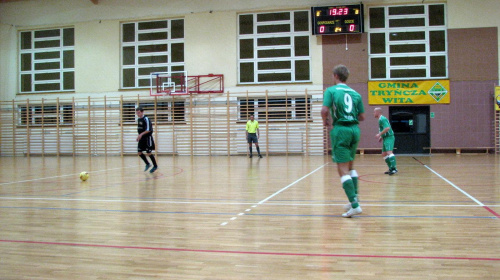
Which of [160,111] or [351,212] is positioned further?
[160,111]

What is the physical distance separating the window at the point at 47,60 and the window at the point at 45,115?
0.89 m

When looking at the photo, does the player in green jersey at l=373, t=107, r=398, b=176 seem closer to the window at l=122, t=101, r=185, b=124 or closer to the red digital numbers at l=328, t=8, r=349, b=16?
the red digital numbers at l=328, t=8, r=349, b=16

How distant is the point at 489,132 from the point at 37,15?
22.2 m

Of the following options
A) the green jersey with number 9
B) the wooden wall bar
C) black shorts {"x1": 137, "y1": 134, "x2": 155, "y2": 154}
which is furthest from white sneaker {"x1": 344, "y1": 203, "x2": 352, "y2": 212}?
the wooden wall bar

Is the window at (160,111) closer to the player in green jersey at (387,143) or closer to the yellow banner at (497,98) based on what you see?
the player in green jersey at (387,143)

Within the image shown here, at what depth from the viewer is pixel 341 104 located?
4590mm

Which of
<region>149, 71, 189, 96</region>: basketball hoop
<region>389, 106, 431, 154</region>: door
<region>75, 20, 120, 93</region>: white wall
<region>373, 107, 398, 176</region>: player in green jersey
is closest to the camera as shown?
<region>373, 107, 398, 176</region>: player in green jersey

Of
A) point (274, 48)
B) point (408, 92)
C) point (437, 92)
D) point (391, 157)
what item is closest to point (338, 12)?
point (274, 48)

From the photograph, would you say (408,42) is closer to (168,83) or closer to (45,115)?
(168,83)

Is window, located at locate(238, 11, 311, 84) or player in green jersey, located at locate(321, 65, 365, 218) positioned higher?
window, located at locate(238, 11, 311, 84)

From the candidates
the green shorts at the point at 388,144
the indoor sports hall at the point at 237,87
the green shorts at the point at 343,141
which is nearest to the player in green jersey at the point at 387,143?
the green shorts at the point at 388,144

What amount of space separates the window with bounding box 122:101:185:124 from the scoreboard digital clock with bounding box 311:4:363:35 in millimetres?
7255

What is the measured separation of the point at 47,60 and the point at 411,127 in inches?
717

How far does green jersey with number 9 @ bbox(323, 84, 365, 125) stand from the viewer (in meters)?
4.59
